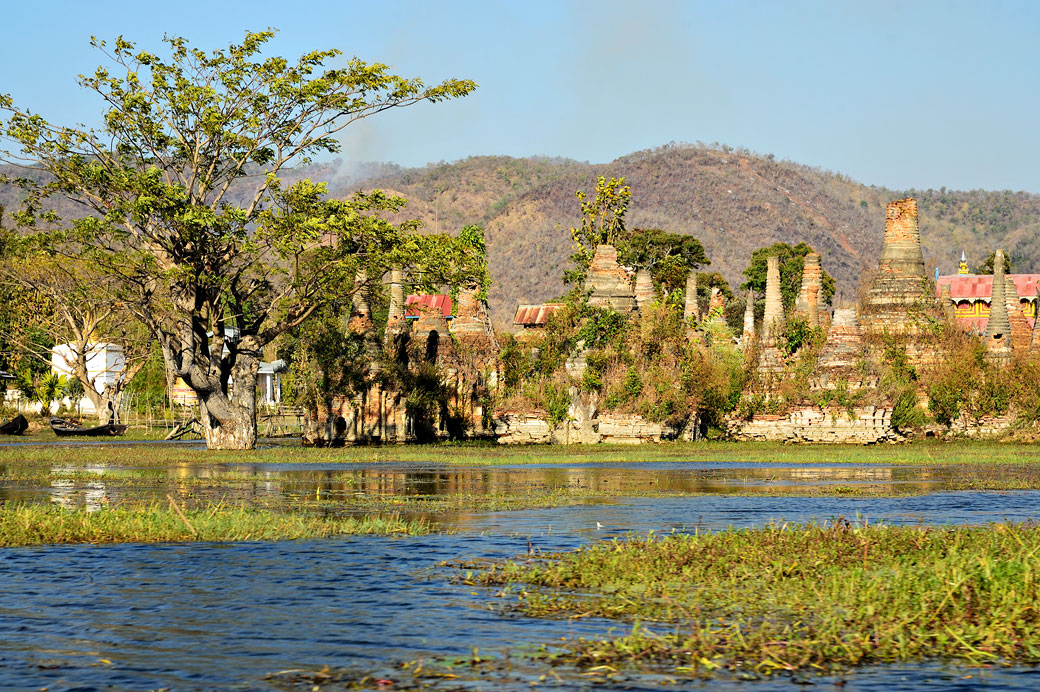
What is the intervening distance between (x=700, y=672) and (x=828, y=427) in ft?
116

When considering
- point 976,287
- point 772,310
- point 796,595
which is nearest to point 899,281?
point 772,310

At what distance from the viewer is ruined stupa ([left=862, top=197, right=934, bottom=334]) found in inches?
1847

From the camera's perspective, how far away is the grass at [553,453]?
112ft

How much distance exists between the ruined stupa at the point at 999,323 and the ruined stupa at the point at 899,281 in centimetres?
284

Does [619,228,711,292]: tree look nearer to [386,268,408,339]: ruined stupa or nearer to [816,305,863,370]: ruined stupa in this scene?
[816,305,863,370]: ruined stupa

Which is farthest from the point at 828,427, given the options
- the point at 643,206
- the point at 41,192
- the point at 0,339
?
the point at 643,206

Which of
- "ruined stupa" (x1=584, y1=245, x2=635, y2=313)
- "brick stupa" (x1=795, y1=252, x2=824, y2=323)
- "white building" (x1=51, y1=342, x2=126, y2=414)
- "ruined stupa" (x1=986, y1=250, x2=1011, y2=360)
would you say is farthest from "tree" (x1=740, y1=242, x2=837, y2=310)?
"ruined stupa" (x1=584, y1=245, x2=635, y2=313)

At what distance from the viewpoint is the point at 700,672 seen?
9719 mm

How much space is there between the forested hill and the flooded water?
111770 mm

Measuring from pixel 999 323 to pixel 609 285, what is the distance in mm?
15480

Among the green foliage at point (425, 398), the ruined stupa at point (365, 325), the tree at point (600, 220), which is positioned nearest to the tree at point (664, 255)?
the tree at point (600, 220)

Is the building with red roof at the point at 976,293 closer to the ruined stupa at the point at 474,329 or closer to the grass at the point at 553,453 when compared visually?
the grass at the point at 553,453

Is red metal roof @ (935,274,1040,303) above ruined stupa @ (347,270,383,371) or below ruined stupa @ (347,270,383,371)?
above

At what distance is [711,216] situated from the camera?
6314 inches
